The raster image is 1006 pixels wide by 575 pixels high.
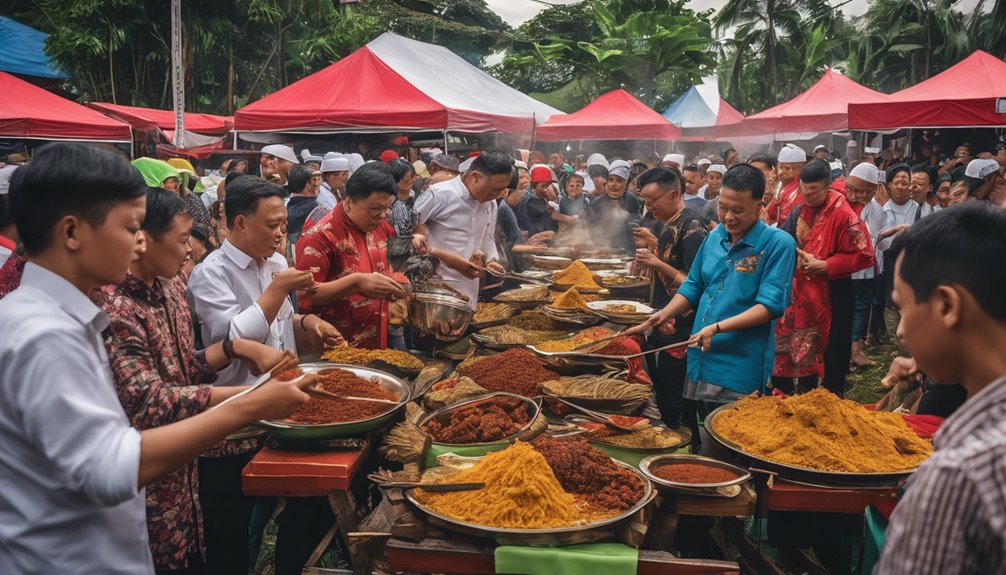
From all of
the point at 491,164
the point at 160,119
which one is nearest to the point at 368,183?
the point at 491,164

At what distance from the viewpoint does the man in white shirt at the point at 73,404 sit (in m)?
1.27

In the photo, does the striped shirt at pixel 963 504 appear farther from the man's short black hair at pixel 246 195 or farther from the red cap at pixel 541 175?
the red cap at pixel 541 175

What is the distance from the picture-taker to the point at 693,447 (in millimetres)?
4441

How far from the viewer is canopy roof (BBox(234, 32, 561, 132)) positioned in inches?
416

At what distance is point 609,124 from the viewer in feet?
55.7

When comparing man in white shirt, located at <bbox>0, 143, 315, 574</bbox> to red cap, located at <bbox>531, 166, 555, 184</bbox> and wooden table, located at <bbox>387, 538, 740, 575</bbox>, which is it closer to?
wooden table, located at <bbox>387, 538, 740, 575</bbox>

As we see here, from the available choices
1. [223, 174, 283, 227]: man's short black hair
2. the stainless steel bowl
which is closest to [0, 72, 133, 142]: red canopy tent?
the stainless steel bowl

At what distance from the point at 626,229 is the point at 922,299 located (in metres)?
7.74

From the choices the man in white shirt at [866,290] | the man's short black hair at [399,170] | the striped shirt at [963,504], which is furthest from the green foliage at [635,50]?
the striped shirt at [963,504]

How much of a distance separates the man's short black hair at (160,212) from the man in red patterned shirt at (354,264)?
3.88 ft

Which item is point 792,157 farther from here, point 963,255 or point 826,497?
point 963,255

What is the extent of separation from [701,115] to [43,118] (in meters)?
19.6

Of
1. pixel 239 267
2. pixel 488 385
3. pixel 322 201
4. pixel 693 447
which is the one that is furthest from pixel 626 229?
pixel 239 267

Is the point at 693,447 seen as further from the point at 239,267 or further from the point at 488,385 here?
the point at 239,267
